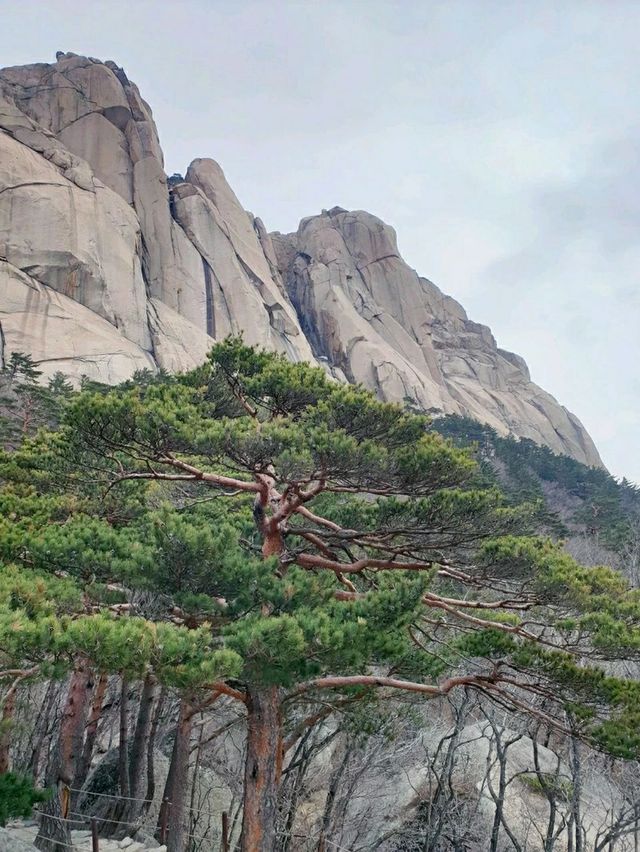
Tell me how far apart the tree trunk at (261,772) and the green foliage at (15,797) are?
6.13 ft

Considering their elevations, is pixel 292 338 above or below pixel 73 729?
above

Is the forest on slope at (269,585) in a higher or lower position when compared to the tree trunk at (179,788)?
higher

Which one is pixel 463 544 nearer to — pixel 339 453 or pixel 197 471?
pixel 339 453

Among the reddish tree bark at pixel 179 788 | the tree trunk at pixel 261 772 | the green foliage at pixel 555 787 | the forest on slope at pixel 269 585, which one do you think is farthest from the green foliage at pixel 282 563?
the green foliage at pixel 555 787

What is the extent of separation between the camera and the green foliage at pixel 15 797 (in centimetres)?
488

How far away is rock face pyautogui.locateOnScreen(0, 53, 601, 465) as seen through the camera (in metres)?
28.6

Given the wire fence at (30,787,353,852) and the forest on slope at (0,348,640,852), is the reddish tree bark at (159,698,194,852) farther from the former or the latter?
the wire fence at (30,787,353,852)

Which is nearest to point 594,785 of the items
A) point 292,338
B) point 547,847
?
point 547,847

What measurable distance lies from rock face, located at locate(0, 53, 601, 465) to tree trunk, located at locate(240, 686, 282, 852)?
2251 cm

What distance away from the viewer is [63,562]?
5.20m

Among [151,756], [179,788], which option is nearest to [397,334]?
[151,756]

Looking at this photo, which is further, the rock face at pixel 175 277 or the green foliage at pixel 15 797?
the rock face at pixel 175 277

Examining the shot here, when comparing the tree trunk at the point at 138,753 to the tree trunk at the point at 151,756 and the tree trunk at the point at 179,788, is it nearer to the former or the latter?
the tree trunk at the point at 151,756

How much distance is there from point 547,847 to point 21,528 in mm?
7793
